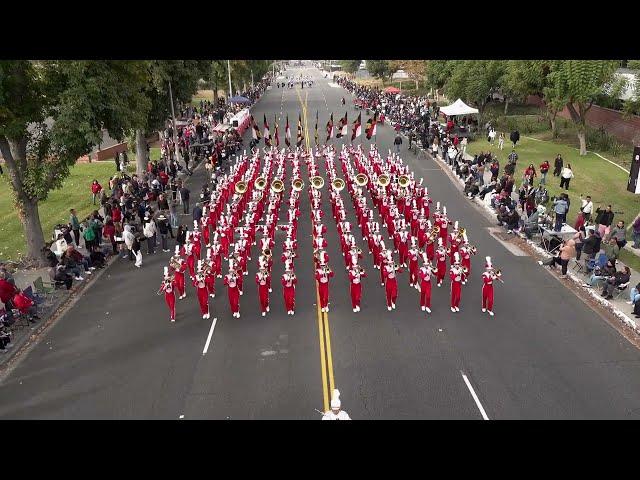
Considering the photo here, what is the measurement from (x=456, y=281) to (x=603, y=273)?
4.23 metres

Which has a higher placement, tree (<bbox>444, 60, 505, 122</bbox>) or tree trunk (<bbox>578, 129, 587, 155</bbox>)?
tree (<bbox>444, 60, 505, 122</bbox>)

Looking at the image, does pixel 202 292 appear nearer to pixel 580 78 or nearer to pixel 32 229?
pixel 32 229

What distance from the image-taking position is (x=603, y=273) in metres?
13.9

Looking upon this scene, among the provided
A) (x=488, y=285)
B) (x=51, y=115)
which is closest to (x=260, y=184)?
(x=51, y=115)

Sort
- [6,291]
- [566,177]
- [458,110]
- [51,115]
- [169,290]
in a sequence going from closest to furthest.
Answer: [169,290] → [6,291] → [51,115] → [566,177] → [458,110]

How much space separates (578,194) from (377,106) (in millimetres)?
31193

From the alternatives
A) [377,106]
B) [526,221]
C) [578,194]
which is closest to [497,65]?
[377,106]

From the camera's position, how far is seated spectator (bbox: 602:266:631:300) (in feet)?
43.5

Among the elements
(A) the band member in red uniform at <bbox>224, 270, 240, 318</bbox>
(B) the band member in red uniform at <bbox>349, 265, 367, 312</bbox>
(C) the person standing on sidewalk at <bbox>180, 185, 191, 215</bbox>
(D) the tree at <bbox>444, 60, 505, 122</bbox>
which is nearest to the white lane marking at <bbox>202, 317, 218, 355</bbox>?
(A) the band member in red uniform at <bbox>224, 270, 240, 318</bbox>

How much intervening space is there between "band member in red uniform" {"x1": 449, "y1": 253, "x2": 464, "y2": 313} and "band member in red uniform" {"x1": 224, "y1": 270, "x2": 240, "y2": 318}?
511cm

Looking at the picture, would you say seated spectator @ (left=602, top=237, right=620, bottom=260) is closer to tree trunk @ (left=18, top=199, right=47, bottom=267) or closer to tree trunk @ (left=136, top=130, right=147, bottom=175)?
tree trunk @ (left=18, top=199, right=47, bottom=267)

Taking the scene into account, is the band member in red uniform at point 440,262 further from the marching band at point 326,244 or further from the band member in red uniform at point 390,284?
the band member in red uniform at point 390,284

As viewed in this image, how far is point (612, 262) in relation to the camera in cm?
1384
